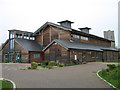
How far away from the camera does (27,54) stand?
98.0ft

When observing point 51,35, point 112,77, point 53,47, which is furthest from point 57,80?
point 51,35

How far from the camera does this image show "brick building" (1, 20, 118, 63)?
2542cm

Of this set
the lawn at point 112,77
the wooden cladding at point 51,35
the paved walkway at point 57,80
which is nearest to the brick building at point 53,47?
the wooden cladding at point 51,35

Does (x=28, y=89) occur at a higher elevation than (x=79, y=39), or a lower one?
lower

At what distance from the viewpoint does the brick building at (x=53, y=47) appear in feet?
83.4

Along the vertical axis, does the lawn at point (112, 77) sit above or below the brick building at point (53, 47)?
below

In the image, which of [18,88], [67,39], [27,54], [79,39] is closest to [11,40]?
[27,54]

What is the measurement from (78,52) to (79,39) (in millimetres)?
8048

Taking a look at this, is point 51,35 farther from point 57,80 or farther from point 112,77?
A: point 112,77

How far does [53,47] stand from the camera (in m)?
26.5

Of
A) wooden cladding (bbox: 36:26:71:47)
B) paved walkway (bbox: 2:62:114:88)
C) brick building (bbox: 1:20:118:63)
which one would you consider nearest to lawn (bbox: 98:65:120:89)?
paved walkway (bbox: 2:62:114:88)

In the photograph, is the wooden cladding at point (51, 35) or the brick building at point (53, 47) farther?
the wooden cladding at point (51, 35)

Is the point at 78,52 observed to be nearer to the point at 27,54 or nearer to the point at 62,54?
the point at 62,54

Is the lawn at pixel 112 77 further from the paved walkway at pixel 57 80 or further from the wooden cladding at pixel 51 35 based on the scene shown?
the wooden cladding at pixel 51 35
